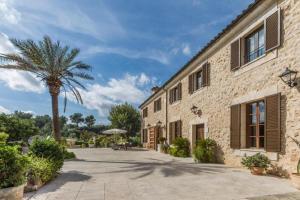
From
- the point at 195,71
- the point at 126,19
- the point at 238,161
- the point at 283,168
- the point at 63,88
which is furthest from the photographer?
the point at 63,88

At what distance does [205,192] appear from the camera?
6430 mm

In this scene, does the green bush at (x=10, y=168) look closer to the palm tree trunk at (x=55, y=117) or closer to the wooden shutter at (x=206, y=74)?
the wooden shutter at (x=206, y=74)

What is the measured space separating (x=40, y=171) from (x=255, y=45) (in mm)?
8505

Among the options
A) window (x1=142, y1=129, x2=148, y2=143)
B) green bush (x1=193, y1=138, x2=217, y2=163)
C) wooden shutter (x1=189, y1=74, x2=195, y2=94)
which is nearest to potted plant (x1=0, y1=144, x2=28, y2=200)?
green bush (x1=193, y1=138, x2=217, y2=163)

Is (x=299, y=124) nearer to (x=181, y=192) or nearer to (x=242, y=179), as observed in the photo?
(x=242, y=179)

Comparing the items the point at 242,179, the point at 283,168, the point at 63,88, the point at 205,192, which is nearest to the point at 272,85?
the point at 283,168

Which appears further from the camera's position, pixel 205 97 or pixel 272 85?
pixel 205 97

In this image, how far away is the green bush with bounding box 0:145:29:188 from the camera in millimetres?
5379

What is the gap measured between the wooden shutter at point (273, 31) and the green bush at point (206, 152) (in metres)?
5.57

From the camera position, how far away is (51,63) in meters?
16.2

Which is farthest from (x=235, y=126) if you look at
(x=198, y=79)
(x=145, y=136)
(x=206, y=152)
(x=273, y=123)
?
(x=145, y=136)

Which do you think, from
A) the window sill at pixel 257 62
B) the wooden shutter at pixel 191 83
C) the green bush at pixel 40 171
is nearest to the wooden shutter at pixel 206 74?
the wooden shutter at pixel 191 83

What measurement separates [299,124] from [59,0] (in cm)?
807

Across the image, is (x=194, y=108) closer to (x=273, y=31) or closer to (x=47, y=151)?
(x=273, y=31)
